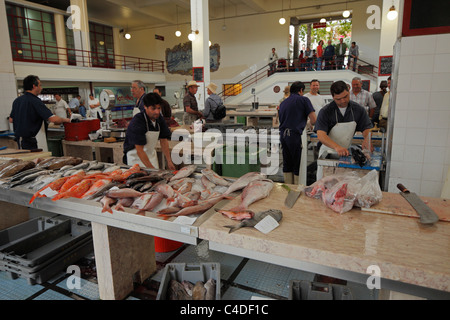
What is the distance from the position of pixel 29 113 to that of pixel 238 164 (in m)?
3.38

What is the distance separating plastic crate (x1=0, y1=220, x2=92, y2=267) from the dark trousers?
327 cm

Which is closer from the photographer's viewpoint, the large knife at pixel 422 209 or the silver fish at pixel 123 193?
the large knife at pixel 422 209

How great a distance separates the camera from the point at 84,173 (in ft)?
9.45

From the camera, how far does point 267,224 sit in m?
1.80

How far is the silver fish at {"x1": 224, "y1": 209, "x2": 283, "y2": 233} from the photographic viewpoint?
5.89ft

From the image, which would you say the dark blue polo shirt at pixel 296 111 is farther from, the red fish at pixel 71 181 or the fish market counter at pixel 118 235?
the red fish at pixel 71 181

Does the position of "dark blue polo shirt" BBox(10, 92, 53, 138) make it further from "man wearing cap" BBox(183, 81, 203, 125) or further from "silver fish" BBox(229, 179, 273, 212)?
"silver fish" BBox(229, 179, 273, 212)

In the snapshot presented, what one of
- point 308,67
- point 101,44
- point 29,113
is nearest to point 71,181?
point 29,113

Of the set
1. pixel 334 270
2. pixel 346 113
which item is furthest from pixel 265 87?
pixel 334 270

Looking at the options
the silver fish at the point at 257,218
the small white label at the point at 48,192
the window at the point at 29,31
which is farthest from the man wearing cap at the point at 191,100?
the window at the point at 29,31

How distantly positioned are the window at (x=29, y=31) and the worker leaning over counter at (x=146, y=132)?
49.0ft

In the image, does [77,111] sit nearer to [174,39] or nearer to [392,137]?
[174,39]

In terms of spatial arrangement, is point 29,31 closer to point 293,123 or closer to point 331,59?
point 331,59

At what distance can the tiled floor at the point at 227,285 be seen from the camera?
248cm
